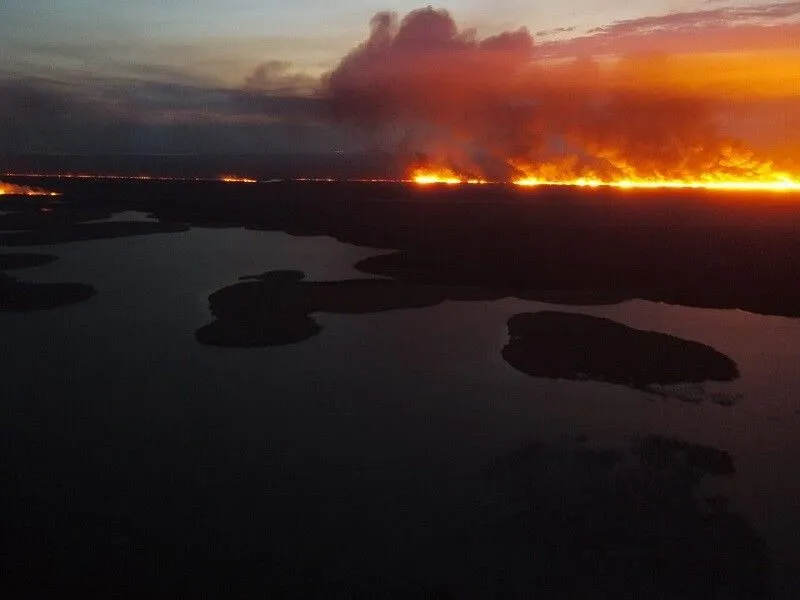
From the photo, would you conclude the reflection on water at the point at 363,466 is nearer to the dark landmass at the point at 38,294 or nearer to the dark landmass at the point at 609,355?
the dark landmass at the point at 609,355

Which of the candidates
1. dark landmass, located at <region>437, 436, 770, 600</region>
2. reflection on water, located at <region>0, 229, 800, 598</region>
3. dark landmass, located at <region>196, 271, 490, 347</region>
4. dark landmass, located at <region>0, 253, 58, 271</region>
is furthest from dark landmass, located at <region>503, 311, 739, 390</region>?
dark landmass, located at <region>0, 253, 58, 271</region>

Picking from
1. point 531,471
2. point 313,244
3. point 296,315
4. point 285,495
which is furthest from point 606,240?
point 285,495

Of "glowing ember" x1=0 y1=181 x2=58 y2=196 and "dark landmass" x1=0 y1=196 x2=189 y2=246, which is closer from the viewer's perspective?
"dark landmass" x1=0 y1=196 x2=189 y2=246

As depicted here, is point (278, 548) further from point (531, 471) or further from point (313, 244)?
point (313, 244)

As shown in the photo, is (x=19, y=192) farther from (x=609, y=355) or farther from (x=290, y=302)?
(x=609, y=355)

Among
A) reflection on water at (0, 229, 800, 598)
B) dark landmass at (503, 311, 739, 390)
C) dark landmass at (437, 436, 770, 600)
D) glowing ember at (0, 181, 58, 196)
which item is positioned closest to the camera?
dark landmass at (437, 436, 770, 600)

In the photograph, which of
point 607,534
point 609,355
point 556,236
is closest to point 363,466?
point 607,534

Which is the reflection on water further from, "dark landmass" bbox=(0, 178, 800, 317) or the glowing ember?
the glowing ember
